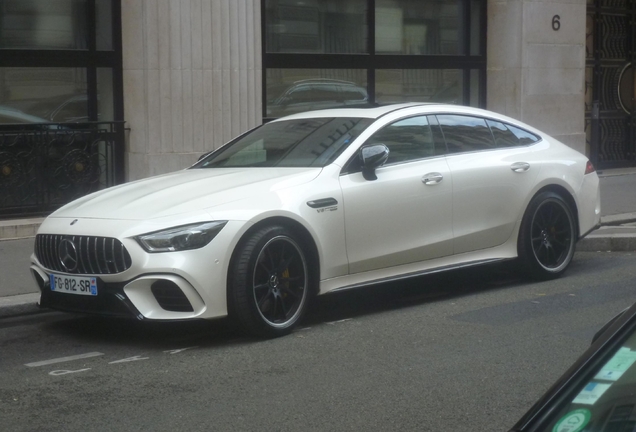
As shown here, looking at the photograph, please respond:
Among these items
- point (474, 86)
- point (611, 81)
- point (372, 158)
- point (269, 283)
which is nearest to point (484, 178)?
point (372, 158)

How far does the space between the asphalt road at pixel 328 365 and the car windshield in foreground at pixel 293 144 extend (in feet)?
3.89

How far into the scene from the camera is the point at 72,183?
40.2 ft

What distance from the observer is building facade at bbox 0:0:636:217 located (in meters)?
12.0

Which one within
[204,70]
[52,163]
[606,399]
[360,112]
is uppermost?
[204,70]

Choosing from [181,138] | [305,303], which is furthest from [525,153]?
[181,138]

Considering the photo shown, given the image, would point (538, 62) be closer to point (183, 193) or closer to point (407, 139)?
point (407, 139)

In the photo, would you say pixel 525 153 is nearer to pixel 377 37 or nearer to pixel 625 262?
pixel 625 262

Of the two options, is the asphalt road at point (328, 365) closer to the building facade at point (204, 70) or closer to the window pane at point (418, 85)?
the building facade at point (204, 70)

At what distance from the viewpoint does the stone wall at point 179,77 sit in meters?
12.5

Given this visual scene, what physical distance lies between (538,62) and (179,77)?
6.57 metres

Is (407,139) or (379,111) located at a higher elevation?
(379,111)

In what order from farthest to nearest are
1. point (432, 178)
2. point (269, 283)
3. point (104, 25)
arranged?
point (104, 25) < point (432, 178) < point (269, 283)

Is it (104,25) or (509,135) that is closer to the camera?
(509,135)

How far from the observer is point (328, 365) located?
6062 millimetres
